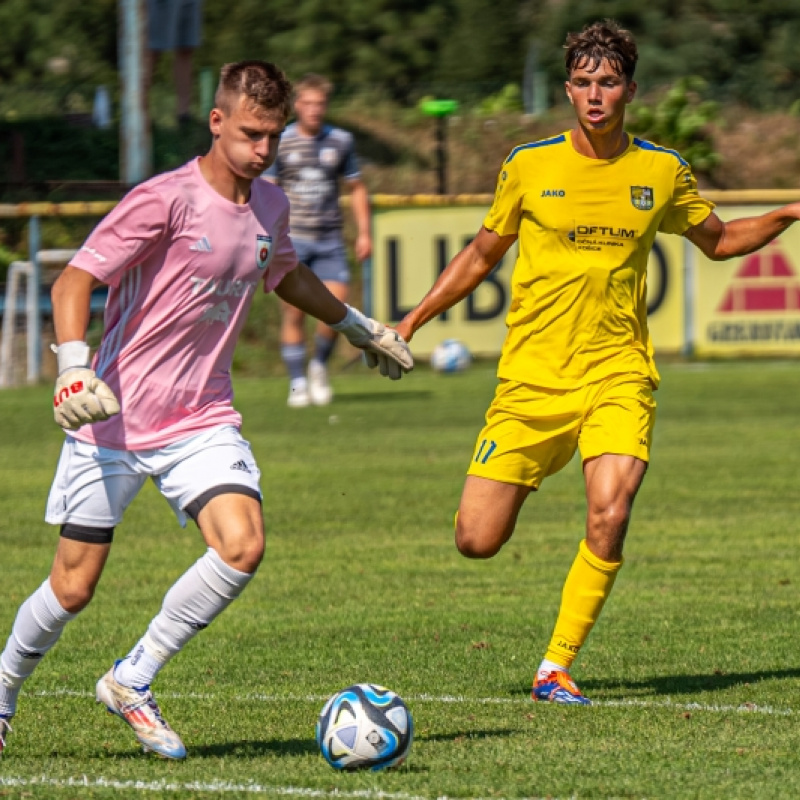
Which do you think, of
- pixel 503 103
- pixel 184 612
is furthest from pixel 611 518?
pixel 503 103

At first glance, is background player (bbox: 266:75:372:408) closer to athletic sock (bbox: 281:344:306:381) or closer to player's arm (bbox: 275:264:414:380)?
athletic sock (bbox: 281:344:306:381)

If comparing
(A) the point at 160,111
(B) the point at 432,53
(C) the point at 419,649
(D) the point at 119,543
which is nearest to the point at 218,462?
(C) the point at 419,649

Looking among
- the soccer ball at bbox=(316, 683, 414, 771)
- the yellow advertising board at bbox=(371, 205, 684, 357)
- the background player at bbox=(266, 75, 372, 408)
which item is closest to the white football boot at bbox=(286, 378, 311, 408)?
the background player at bbox=(266, 75, 372, 408)

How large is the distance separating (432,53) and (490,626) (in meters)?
33.8

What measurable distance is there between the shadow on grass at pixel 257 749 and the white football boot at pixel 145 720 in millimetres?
136

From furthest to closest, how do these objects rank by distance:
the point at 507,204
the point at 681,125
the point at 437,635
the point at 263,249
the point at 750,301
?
the point at 681,125
the point at 750,301
the point at 437,635
the point at 507,204
the point at 263,249

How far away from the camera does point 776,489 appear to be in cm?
1252

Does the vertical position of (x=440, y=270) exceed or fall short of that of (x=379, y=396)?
it exceeds it

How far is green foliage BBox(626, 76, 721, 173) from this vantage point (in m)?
27.1

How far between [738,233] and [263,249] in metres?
2.26

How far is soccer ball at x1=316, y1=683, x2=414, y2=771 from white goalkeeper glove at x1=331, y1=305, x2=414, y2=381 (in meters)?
1.38

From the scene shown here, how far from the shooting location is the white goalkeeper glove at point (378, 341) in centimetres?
675

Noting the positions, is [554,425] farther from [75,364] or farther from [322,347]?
[322,347]

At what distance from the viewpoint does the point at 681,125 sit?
27797mm
